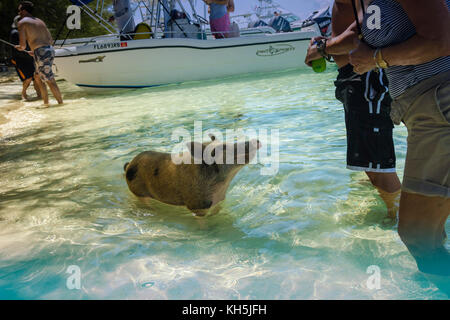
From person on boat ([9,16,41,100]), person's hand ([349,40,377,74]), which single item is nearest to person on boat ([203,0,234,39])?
person on boat ([9,16,41,100])

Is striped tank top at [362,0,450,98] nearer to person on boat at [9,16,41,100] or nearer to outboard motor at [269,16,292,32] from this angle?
person on boat at [9,16,41,100]

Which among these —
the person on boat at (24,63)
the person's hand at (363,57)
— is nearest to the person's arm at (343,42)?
the person's hand at (363,57)

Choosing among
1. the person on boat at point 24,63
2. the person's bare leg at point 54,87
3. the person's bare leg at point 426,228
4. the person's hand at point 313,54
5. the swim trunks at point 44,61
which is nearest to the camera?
the person's bare leg at point 426,228

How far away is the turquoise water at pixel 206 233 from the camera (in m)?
2.42

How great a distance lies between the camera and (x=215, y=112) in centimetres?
A: 831

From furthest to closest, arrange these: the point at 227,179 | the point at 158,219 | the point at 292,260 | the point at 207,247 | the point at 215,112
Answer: the point at 215,112 < the point at 158,219 < the point at 227,179 < the point at 207,247 < the point at 292,260

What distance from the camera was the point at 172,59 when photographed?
1293 centimetres

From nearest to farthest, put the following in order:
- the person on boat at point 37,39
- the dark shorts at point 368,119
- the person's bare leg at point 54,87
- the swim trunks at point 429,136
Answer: the swim trunks at point 429,136, the dark shorts at point 368,119, the person on boat at point 37,39, the person's bare leg at point 54,87

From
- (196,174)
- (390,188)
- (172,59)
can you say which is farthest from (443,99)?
(172,59)

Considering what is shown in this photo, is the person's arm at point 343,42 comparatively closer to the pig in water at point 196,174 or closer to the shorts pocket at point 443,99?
the shorts pocket at point 443,99

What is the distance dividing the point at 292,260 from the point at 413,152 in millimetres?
1159

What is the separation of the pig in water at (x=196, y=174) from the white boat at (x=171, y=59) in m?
9.55
